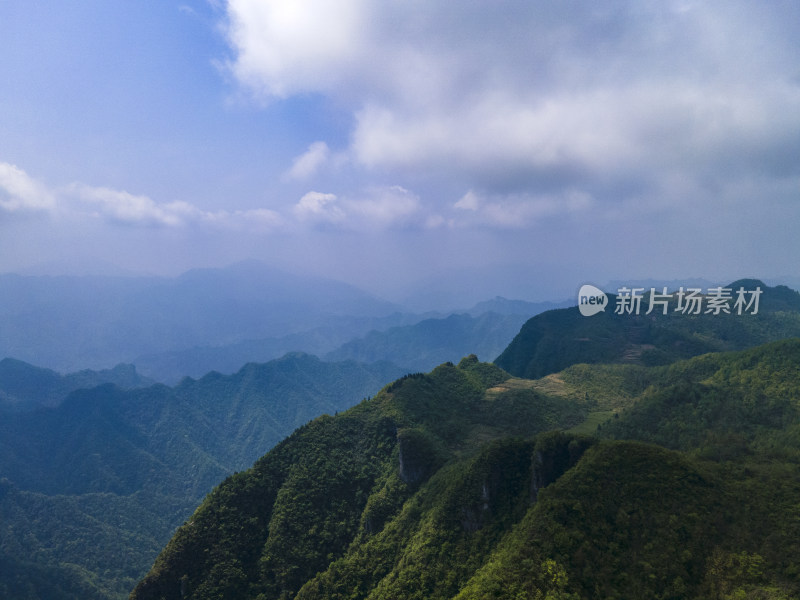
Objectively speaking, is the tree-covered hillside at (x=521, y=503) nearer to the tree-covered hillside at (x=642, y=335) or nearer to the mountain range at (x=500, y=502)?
the mountain range at (x=500, y=502)

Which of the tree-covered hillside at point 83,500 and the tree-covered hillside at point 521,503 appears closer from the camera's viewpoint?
the tree-covered hillside at point 521,503

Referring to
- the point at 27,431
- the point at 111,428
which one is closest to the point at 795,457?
the point at 111,428

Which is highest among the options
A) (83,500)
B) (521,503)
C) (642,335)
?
(642,335)

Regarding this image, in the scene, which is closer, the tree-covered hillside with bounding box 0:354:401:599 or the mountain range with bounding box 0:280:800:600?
the mountain range with bounding box 0:280:800:600

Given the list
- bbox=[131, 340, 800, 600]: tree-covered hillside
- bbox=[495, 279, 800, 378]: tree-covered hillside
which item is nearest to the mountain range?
bbox=[131, 340, 800, 600]: tree-covered hillside

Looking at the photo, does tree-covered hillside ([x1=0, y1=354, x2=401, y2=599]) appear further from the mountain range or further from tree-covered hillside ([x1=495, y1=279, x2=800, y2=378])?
tree-covered hillside ([x1=495, y1=279, x2=800, y2=378])

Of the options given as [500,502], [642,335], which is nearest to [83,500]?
[500,502]

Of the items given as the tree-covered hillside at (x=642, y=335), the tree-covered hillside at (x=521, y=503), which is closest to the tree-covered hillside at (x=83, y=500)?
the tree-covered hillside at (x=521, y=503)

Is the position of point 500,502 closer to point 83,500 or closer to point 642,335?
point 642,335

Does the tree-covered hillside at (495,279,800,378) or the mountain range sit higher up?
the tree-covered hillside at (495,279,800,378)
